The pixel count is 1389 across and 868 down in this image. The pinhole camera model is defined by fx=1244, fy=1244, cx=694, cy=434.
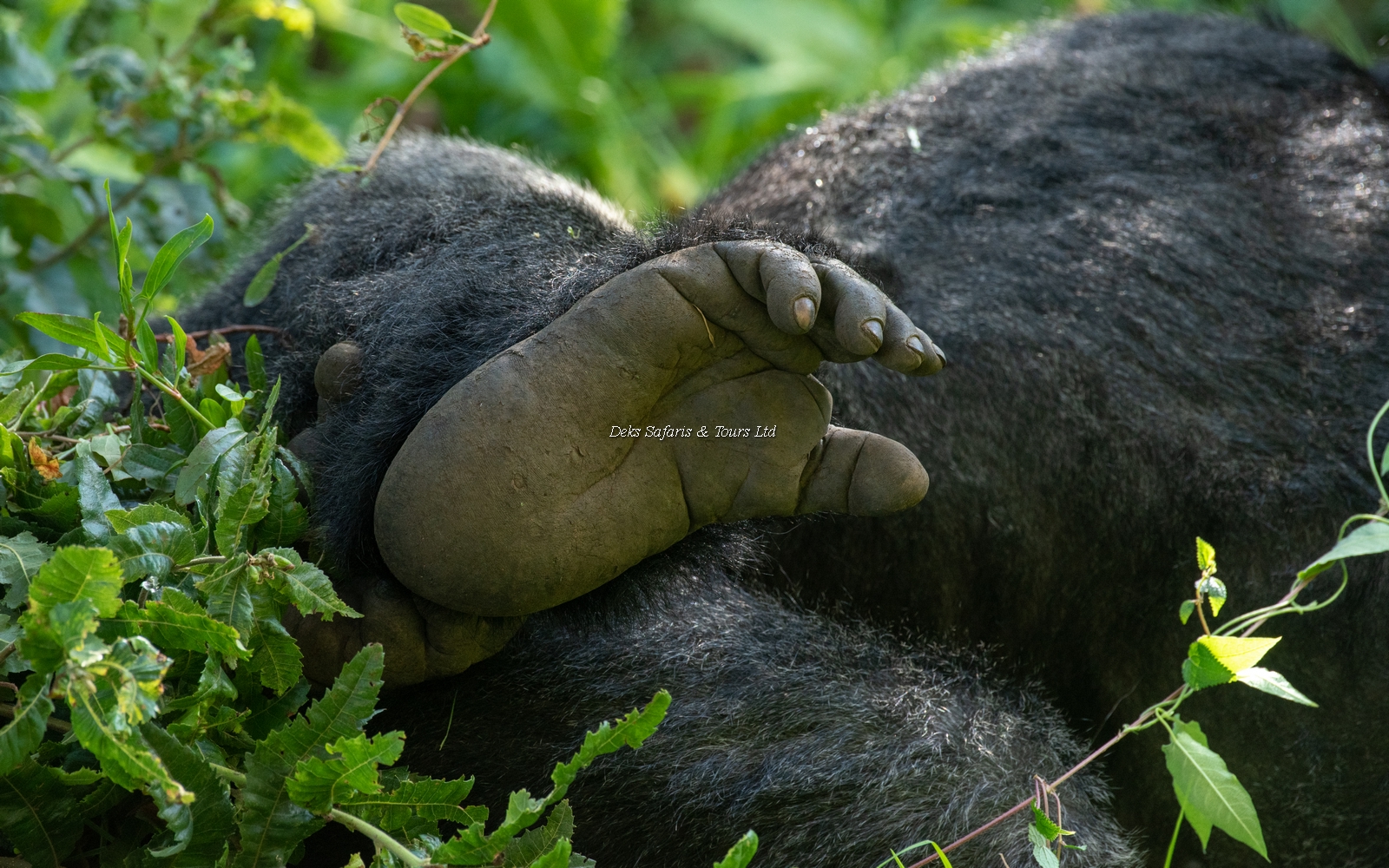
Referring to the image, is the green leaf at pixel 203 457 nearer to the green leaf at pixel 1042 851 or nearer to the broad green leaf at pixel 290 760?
the broad green leaf at pixel 290 760

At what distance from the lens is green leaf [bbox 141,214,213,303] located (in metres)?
0.99

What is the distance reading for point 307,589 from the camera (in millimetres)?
875

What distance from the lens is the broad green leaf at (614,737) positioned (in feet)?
2.71

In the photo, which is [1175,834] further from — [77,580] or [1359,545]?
[77,580]

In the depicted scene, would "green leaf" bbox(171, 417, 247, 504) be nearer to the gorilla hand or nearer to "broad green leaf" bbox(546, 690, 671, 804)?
the gorilla hand

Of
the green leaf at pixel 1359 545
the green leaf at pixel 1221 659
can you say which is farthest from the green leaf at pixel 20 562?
the green leaf at pixel 1359 545

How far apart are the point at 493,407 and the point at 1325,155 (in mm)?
1052

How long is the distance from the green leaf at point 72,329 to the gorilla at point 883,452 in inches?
7.0

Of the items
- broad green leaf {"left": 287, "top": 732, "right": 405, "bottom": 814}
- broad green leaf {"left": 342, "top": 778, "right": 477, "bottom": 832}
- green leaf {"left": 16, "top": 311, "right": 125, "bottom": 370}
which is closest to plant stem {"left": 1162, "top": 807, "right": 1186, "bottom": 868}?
broad green leaf {"left": 342, "top": 778, "right": 477, "bottom": 832}

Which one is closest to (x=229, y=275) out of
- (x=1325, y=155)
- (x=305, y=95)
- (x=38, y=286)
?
(x=38, y=286)

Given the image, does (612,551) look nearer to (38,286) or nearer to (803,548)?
(803,548)

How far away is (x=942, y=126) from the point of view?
1521 mm

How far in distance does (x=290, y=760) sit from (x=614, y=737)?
225 mm

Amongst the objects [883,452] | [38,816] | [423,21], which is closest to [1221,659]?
[883,452]
